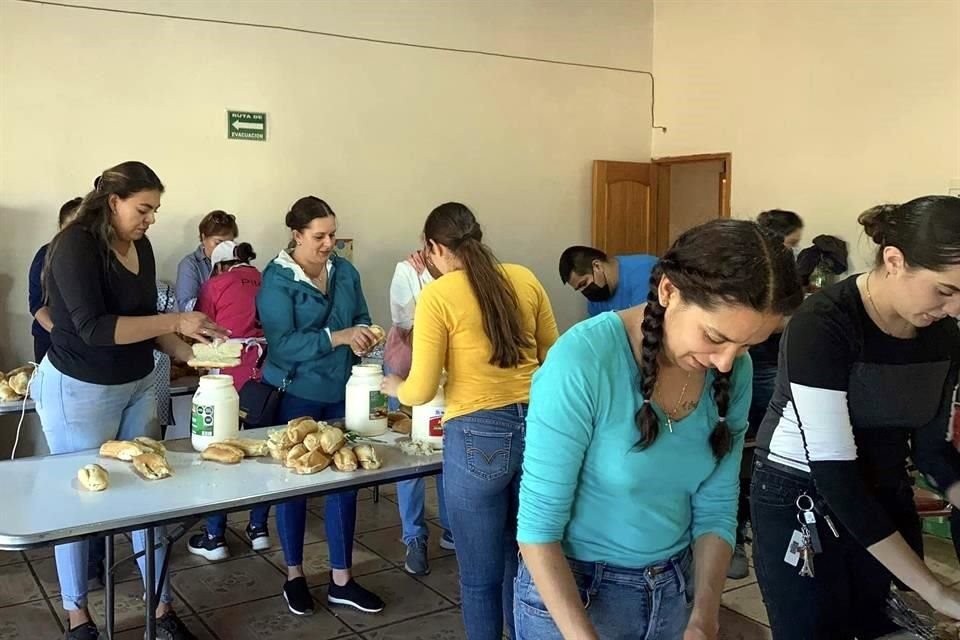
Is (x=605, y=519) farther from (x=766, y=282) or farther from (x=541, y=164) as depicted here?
(x=541, y=164)

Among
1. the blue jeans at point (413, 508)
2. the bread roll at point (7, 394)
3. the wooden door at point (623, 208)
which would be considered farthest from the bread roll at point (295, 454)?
the wooden door at point (623, 208)

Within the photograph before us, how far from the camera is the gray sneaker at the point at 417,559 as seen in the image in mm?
3473

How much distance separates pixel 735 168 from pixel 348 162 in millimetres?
2636

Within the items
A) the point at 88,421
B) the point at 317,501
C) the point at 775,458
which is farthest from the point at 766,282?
the point at 317,501

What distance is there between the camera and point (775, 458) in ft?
5.31

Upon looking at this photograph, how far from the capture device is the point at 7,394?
334 cm

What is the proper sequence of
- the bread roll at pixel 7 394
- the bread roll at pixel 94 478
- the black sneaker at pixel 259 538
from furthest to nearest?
the black sneaker at pixel 259 538, the bread roll at pixel 7 394, the bread roll at pixel 94 478

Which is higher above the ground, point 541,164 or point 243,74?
point 243,74

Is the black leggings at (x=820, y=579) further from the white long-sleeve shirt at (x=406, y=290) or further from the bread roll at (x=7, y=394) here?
the bread roll at (x=7, y=394)

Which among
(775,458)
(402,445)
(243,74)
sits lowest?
(402,445)

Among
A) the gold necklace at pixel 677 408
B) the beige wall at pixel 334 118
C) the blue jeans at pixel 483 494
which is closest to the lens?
the gold necklace at pixel 677 408

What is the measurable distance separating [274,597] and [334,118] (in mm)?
3058

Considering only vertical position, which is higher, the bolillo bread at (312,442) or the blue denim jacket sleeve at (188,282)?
the blue denim jacket sleeve at (188,282)

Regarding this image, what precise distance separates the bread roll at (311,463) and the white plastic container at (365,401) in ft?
0.97
